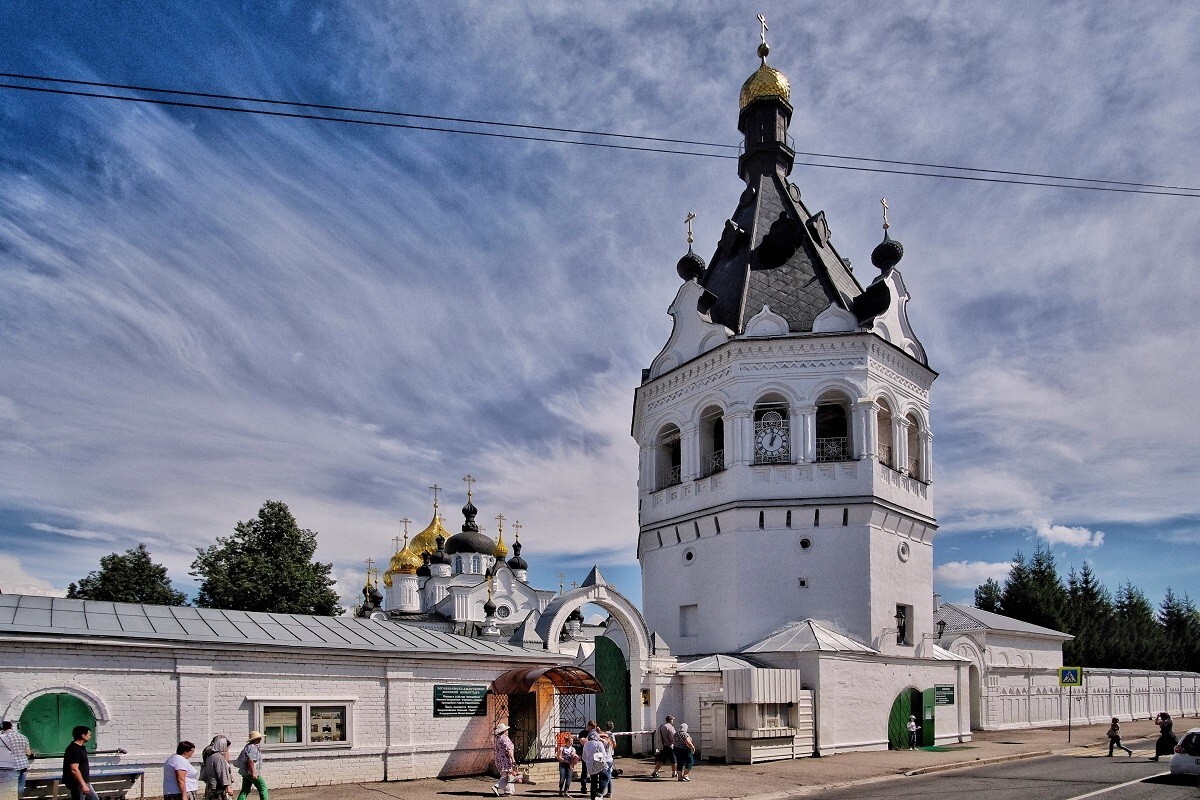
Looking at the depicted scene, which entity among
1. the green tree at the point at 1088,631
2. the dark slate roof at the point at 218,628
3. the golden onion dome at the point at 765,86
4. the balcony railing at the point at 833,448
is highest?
the golden onion dome at the point at 765,86

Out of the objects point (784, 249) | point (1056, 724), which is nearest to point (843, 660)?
point (784, 249)

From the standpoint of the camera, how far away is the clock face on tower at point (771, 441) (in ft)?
77.5

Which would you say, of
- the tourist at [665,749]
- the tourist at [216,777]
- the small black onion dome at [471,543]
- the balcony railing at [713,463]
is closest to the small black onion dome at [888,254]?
the balcony railing at [713,463]

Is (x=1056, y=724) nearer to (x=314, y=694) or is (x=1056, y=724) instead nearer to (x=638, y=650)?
(x=638, y=650)

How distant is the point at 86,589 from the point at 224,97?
113ft

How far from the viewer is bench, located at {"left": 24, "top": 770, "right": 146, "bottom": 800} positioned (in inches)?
429

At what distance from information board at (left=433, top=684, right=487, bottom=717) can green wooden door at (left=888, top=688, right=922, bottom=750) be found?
1065 centimetres

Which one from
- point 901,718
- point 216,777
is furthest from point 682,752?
point 216,777

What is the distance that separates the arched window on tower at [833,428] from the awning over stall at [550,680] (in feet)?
31.9

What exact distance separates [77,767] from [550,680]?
7.80m

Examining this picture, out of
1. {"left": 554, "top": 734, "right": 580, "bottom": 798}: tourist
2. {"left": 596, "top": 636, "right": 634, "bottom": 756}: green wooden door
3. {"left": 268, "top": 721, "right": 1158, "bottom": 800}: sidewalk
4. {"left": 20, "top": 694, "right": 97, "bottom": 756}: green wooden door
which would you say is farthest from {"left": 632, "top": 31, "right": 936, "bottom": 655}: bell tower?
{"left": 20, "top": 694, "right": 97, "bottom": 756}: green wooden door

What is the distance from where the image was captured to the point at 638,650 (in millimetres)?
19719

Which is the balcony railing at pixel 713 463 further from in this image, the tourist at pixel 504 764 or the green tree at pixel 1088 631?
the green tree at pixel 1088 631

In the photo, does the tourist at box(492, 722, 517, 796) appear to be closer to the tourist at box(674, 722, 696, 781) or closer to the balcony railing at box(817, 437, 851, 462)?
the tourist at box(674, 722, 696, 781)
